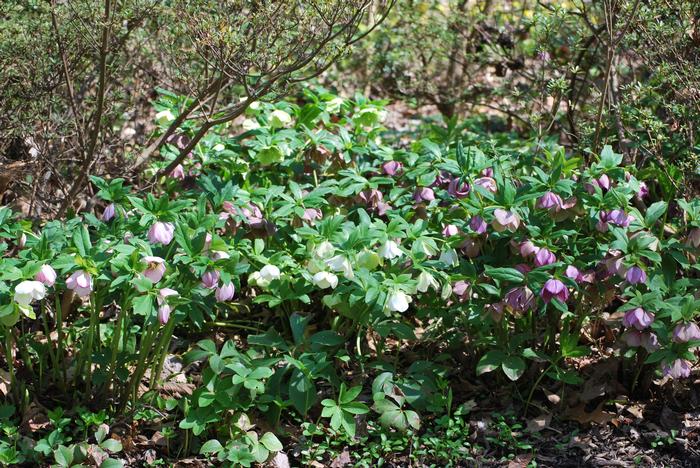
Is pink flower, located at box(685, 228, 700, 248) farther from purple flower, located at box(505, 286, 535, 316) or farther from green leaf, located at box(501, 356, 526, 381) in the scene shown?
green leaf, located at box(501, 356, 526, 381)

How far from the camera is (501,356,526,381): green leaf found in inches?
108

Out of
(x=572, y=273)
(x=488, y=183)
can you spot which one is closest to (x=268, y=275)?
(x=488, y=183)

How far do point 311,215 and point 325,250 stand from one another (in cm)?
29

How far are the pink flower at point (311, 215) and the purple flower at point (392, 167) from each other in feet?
1.34

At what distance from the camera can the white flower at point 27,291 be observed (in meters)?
2.35

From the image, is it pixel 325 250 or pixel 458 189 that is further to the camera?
pixel 458 189

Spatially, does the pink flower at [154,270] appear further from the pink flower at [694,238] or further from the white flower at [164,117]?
the pink flower at [694,238]

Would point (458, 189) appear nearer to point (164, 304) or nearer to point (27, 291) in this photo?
point (164, 304)

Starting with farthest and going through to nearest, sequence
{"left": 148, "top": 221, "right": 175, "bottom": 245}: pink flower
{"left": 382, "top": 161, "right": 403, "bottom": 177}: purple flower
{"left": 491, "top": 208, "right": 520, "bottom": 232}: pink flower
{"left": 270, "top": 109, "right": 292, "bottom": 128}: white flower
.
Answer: {"left": 270, "top": 109, "right": 292, "bottom": 128}: white flower → {"left": 382, "top": 161, "right": 403, "bottom": 177}: purple flower → {"left": 491, "top": 208, "right": 520, "bottom": 232}: pink flower → {"left": 148, "top": 221, "right": 175, "bottom": 245}: pink flower

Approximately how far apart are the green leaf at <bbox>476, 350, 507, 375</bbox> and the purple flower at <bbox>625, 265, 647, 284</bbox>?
0.49 metres

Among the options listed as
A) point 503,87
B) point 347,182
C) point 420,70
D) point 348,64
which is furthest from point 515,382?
point 348,64

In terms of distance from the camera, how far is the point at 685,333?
101 inches

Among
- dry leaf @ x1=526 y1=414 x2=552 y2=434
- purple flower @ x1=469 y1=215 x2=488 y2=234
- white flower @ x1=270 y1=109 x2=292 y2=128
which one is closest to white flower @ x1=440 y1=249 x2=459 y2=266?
purple flower @ x1=469 y1=215 x2=488 y2=234

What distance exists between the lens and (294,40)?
3.08 meters
